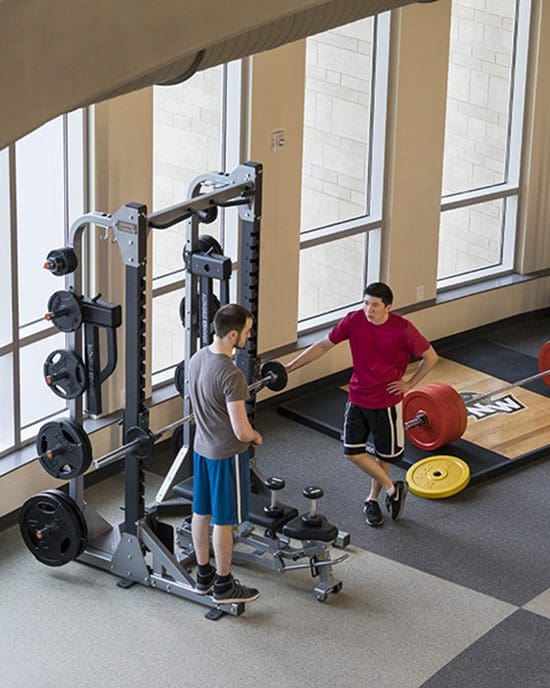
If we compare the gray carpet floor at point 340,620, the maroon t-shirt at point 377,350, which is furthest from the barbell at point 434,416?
the maroon t-shirt at point 377,350

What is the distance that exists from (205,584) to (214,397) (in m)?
1.02

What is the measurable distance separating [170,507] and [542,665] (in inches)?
90.8

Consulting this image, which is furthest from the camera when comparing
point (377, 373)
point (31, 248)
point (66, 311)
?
point (31, 248)

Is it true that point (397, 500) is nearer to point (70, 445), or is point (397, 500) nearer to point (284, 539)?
point (284, 539)

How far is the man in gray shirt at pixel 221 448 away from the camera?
482 centimetres

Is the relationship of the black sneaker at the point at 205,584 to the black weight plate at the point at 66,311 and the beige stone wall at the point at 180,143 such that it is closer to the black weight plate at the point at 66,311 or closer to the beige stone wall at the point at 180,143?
the black weight plate at the point at 66,311

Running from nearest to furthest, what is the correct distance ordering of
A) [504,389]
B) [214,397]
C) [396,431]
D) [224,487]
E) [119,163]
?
[214,397] < [224,487] < [396,431] < [119,163] < [504,389]

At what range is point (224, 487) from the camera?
5086mm

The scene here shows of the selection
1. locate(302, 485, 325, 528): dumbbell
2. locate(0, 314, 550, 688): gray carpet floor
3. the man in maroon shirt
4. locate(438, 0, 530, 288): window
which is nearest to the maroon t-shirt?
the man in maroon shirt

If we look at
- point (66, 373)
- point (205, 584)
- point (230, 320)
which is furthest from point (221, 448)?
point (66, 373)

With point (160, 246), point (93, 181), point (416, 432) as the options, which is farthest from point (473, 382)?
point (93, 181)

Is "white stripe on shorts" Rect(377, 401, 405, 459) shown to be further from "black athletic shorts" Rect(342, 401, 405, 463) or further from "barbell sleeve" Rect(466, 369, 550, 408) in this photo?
"barbell sleeve" Rect(466, 369, 550, 408)

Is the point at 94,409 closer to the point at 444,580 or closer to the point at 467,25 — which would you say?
the point at 444,580

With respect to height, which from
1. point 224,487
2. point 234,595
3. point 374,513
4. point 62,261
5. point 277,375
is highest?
point 62,261
